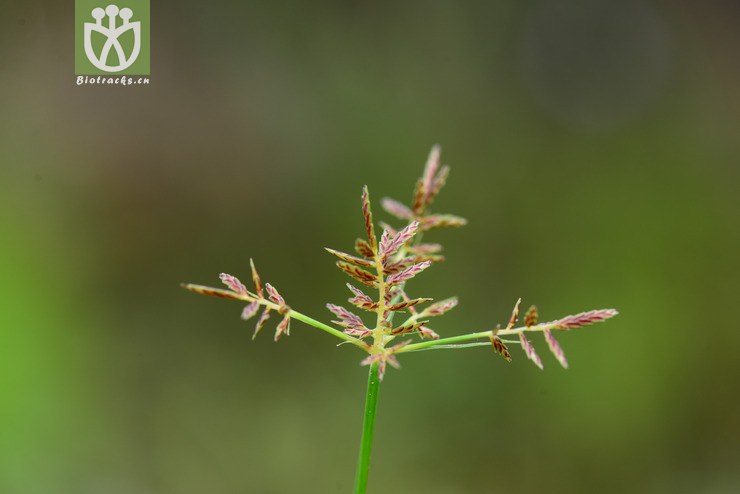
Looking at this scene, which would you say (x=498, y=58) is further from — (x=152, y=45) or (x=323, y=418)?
(x=323, y=418)

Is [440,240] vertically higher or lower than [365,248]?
higher

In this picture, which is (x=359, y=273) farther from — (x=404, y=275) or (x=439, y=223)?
(x=439, y=223)

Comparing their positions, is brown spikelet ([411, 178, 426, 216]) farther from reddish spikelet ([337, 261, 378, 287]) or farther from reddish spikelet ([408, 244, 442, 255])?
reddish spikelet ([337, 261, 378, 287])

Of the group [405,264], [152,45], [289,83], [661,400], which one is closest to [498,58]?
[289,83]

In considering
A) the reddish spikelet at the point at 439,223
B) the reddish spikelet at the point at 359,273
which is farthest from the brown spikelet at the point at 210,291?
the reddish spikelet at the point at 439,223

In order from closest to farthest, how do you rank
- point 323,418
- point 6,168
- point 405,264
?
point 405,264, point 6,168, point 323,418

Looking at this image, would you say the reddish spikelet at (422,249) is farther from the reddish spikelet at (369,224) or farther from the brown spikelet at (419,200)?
the reddish spikelet at (369,224)

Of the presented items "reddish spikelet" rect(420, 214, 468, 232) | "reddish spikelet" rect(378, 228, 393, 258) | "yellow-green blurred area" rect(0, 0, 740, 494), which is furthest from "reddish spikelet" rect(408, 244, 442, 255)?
"yellow-green blurred area" rect(0, 0, 740, 494)

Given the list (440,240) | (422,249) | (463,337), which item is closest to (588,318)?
(463,337)
